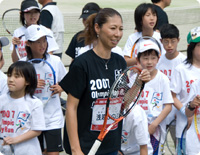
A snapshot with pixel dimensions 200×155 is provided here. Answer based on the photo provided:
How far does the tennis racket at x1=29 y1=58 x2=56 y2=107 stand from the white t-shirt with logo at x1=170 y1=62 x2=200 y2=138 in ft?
4.47

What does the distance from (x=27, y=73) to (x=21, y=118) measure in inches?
18.5

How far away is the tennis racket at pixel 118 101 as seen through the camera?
12.0 feet

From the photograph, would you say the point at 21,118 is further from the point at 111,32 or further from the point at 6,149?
the point at 111,32

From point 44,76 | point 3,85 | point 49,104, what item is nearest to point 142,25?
point 44,76

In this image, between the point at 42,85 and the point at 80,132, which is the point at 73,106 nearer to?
the point at 80,132

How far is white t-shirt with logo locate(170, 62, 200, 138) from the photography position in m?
5.17

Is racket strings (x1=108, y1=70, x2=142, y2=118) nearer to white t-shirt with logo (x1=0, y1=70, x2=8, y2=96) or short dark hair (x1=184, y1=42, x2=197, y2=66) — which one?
short dark hair (x1=184, y1=42, x2=197, y2=66)

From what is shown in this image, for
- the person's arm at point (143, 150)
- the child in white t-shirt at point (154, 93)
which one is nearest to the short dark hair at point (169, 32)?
the child in white t-shirt at point (154, 93)

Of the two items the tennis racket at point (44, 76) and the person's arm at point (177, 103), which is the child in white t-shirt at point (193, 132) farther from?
the tennis racket at point (44, 76)

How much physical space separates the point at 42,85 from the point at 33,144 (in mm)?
674

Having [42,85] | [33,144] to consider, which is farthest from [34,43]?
[33,144]

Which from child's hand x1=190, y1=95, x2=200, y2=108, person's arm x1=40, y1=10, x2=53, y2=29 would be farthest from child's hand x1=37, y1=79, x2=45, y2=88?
person's arm x1=40, y1=10, x2=53, y2=29

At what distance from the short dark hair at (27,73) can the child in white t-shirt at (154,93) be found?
1.22 m

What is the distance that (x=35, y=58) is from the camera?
17.1 ft
